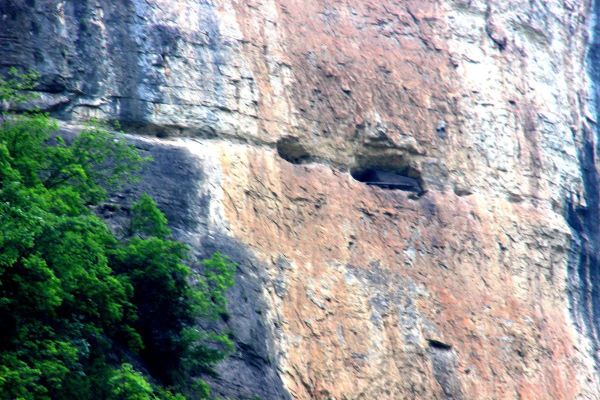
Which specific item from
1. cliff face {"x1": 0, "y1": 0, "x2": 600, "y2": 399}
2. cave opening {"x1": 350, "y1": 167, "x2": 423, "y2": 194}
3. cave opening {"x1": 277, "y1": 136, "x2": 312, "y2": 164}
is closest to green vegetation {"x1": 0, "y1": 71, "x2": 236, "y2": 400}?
cliff face {"x1": 0, "y1": 0, "x2": 600, "y2": 399}

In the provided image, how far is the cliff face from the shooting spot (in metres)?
17.1

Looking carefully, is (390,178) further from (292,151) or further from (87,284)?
(87,284)

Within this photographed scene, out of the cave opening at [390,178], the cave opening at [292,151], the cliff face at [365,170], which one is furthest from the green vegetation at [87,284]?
the cave opening at [390,178]

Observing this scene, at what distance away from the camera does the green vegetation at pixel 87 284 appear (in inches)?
509

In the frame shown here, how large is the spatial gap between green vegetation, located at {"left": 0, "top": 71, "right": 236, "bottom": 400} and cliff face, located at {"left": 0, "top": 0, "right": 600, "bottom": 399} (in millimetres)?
778

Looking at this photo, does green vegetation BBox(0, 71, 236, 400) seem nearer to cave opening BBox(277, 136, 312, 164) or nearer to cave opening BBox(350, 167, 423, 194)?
cave opening BBox(277, 136, 312, 164)

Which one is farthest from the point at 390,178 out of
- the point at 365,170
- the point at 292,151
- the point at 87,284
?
the point at 87,284

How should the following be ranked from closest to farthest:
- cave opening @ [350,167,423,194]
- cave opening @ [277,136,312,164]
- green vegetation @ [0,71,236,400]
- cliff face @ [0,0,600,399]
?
green vegetation @ [0,71,236,400], cliff face @ [0,0,600,399], cave opening @ [277,136,312,164], cave opening @ [350,167,423,194]

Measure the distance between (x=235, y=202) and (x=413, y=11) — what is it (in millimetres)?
5714

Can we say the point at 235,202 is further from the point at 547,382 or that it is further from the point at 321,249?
the point at 547,382

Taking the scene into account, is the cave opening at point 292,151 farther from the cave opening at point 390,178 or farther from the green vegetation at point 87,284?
the green vegetation at point 87,284

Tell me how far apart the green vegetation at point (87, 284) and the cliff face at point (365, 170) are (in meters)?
0.78

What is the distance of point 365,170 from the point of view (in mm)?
19812

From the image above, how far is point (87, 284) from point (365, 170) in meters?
7.04
